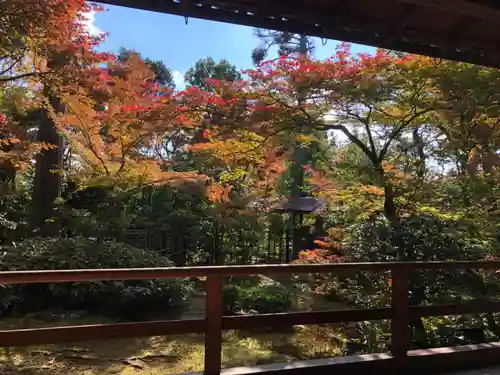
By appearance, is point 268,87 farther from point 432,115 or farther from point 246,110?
point 432,115

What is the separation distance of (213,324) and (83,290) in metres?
3.82

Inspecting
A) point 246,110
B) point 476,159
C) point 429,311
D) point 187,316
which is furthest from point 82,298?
point 476,159

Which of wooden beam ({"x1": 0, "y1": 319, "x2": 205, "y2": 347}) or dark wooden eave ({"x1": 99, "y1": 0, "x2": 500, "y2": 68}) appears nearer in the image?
wooden beam ({"x1": 0, "y1": 319, "x2": 205, "y2": 347})

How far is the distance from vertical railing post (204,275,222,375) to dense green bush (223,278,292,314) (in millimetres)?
3274

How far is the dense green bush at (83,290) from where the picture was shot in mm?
5555

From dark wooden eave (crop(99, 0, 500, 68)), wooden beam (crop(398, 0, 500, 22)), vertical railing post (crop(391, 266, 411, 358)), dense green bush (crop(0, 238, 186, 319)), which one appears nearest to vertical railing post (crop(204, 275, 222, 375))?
vertical railing post (crop(391, 266, 411, 358))

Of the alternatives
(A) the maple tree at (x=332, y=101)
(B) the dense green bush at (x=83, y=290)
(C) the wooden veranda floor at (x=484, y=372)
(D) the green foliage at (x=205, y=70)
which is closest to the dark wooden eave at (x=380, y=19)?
(C) the wooden veranda floor at (x=484, y=372)

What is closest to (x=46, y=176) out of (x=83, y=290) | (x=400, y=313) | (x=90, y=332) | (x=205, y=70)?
(x=83, y=290)

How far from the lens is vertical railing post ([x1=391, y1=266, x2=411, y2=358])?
2.80m

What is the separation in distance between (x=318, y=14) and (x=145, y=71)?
498cm

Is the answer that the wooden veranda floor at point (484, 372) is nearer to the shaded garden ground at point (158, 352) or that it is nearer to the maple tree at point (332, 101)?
the shaded garden ground at point (158, 352)

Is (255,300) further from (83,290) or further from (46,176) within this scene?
(46,176)

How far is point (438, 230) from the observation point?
4.38m

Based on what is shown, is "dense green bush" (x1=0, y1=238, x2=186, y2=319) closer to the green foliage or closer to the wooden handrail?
the wooden handrail
